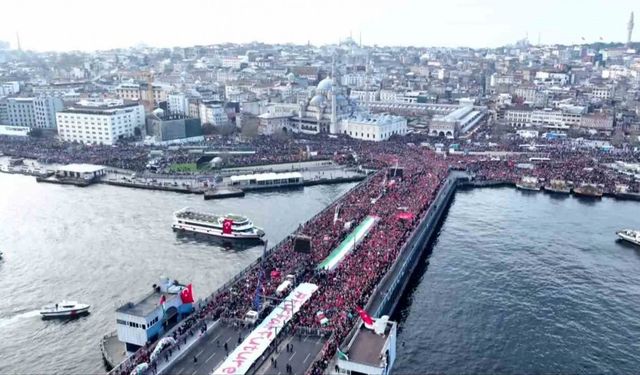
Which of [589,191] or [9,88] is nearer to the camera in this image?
[589,191]

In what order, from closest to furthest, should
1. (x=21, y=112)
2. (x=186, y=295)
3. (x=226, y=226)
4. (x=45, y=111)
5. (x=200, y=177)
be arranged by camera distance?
(x=186, y=295)
(x=226, y=226)
(x=200, y=177)
(x=45, y=111)
(x=21, y=112)

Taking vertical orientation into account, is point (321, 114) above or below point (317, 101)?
below

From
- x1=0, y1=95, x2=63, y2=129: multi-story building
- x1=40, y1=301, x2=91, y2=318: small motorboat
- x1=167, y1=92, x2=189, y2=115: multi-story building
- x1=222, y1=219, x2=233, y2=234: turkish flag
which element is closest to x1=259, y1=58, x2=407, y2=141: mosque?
x1=167, y1=92, x2=189, y2=115: multi-story building

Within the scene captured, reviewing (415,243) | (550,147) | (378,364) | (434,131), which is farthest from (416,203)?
(434,131)

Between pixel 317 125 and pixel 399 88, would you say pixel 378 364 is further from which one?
pixel 399 88

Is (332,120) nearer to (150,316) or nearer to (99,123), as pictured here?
(99,123)

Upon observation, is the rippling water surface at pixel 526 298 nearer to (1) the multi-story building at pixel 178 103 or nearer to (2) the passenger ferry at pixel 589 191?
(2) the passenger ferry at pixel 589 191

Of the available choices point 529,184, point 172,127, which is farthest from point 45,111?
point 529,184

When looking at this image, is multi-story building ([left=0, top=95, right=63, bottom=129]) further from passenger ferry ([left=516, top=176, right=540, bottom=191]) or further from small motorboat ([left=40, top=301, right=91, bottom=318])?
passenger ferry ([left=516, top=176, right=540, bottom=191])
